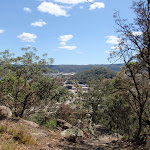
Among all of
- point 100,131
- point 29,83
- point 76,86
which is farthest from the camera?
point 100,131

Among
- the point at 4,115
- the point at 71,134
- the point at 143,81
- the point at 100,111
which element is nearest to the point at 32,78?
the point at 4,115

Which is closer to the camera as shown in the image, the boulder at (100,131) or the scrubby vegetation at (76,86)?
the scrubby vegetation at (76,86)

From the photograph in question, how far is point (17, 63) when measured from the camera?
10.2 m

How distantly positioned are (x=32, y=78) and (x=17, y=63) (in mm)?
1499

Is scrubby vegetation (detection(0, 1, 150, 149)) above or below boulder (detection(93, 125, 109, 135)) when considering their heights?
above

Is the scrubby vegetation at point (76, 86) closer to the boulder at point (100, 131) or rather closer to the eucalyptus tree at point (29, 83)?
the eucalyptus tree at point (29, 83)

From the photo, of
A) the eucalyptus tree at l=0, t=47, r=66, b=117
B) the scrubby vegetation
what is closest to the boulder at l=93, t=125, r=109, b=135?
the scrubby vegetation

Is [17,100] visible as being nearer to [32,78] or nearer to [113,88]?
[32,78]

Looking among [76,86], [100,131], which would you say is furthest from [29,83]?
[100,131]

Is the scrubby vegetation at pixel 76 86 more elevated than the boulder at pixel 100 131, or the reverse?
the scrubby vegetation at pixel 76 86

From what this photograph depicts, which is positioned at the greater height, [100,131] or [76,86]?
[76,86]

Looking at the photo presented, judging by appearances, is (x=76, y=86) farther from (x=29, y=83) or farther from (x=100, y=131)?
(x=100, y=131)

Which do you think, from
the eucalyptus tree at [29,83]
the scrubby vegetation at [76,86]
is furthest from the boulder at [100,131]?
the eucalyptus tree at [29,83]

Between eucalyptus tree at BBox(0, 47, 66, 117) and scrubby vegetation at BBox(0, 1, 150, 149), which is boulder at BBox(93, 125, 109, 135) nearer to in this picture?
scrubby vegetation at BBox(0, 1, 150, 149)
